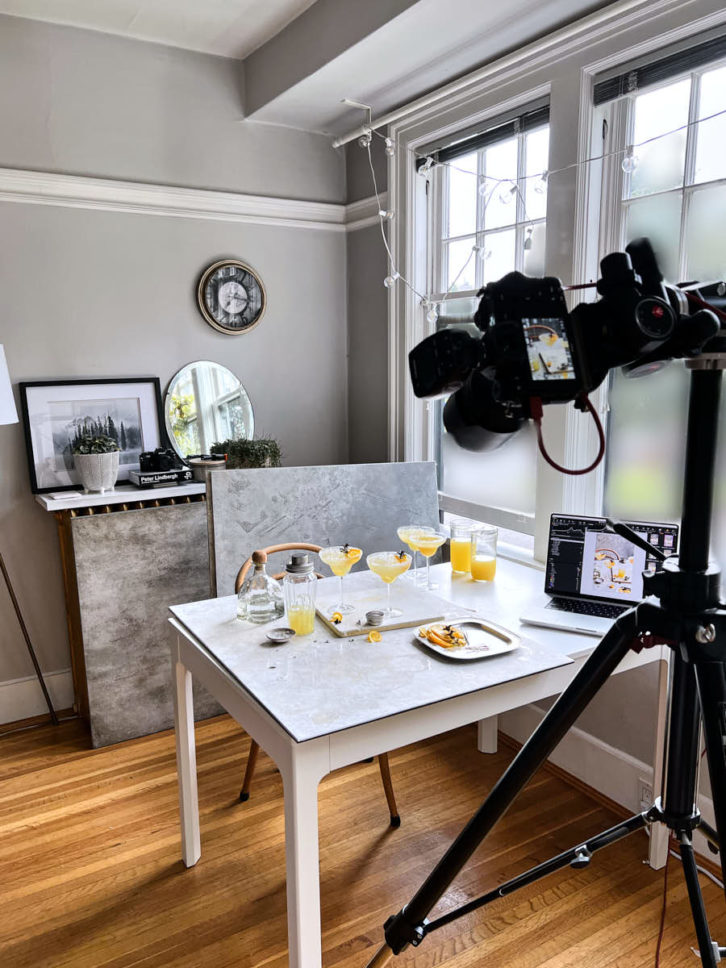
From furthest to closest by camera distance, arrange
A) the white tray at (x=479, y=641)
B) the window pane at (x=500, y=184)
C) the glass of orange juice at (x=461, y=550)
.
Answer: the window pane at (x=500, y=184)
the glass of orange juice at (x=461, y=550)
the white tray at (x=479, y=641)

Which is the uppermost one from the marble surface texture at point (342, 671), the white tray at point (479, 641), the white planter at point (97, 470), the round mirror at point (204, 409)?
the round mirror at point (204, 409)

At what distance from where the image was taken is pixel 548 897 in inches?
75.3

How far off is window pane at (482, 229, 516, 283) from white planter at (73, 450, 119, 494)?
5.18ft

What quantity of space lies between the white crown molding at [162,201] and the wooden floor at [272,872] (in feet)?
6.91

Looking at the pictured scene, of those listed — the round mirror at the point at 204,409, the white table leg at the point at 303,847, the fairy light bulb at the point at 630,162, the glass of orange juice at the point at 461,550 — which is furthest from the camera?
the round mirror at the point at 204,409

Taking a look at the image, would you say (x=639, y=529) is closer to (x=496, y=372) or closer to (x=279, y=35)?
(x=496, y=372)

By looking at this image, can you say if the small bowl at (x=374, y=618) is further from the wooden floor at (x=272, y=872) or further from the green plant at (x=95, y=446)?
the green plant at (x=95, y=446)

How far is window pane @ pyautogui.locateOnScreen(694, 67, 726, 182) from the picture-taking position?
188 centimetres

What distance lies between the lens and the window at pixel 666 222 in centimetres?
192

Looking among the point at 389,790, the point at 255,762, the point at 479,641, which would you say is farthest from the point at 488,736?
the point at 479,641

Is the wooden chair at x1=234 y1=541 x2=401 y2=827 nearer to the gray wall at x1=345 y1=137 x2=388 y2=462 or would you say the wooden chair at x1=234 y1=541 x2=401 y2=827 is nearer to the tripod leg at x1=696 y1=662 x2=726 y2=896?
the gray wall at x1=345 y1=137 x2=388 y2=462

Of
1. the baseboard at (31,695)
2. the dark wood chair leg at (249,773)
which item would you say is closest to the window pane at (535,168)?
the dark wood chair leg at (249,773)

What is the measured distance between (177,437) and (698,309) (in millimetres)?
2500

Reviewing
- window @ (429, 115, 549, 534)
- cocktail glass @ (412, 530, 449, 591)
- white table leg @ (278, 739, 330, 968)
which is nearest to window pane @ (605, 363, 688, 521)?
window @ (429, 115, 549, 534)
